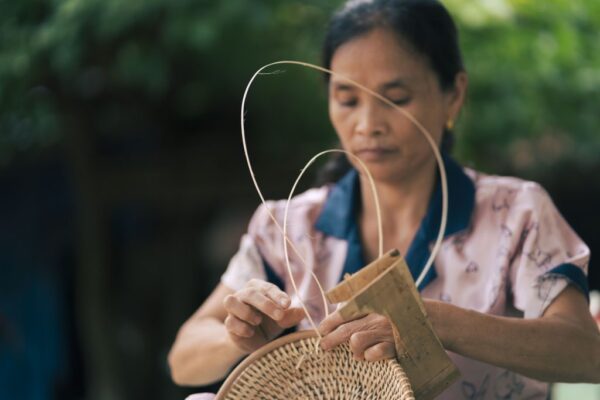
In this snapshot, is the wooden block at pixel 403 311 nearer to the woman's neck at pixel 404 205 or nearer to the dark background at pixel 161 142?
the woman's neck at pixel 404 205

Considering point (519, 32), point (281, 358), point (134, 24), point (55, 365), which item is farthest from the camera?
A: point (55, 365)

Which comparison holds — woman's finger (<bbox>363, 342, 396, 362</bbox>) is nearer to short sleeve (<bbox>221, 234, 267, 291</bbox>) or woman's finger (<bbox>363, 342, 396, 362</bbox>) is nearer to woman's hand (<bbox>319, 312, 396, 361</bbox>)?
woman's hand (<bbox>319, 312, 396, 361</bbox>)

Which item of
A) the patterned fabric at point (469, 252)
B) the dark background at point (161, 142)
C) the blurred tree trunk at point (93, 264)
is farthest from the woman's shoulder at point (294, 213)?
the blurred tree trunk at point (93, 264)

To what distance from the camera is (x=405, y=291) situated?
42.2 inches

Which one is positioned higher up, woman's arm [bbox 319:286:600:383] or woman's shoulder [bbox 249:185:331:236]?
woman's shoulder [bbox 249:185:331:236]

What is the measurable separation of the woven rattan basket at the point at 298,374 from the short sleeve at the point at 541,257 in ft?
1.07

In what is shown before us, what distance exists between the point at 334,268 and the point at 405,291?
0.47 metres

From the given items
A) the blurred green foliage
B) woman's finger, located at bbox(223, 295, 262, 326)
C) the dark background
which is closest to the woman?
woman's finger, located at bbox(223, 295, 262, 326)

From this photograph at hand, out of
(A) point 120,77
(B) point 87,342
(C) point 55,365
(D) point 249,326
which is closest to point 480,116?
(A) point 120,77

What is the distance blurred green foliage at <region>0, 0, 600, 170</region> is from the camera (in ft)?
9.49

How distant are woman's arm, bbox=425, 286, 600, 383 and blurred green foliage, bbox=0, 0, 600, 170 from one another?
4.67 ft

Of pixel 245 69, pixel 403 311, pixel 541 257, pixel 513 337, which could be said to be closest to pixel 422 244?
pixel 541 257

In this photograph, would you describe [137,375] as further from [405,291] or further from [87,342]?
[405,291]

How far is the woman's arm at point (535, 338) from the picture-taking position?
1160 mm
